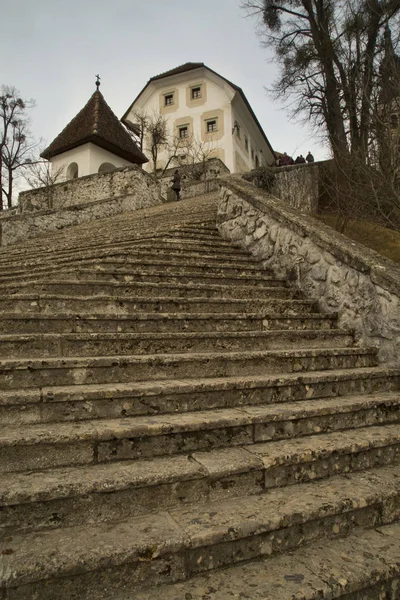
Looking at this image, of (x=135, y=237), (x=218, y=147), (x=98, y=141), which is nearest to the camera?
(x=135, y=237)

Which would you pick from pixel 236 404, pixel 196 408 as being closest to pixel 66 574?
pixel 196 408

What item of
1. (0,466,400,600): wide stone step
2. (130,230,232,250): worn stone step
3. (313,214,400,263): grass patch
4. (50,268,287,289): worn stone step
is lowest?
(0,466,400,600): wide stone step

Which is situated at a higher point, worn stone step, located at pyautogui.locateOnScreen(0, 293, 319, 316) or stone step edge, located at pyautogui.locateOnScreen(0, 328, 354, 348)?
worn stone step, located at pyautogui.locateOnScreen(0, 293, 319, 316)

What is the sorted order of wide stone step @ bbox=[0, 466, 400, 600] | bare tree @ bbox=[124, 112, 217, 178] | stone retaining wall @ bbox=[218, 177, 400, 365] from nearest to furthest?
wide stone step @ bbox=[0, 466, 400, 600], stone retaining wall @ bbox=[218, 177, 400, 365], bare tree @ bbox=[124, 112, 217, 178]

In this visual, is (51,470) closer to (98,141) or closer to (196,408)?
(196,408)

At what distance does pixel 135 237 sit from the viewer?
605cm

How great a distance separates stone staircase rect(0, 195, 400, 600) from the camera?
66.2 inches

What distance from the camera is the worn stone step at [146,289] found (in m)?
3.86

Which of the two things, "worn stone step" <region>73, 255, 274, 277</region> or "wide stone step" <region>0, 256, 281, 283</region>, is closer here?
"wide stone step" <region>0, 256, 281, 283</region>

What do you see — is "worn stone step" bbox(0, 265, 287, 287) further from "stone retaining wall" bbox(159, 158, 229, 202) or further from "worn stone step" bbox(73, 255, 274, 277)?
"stone retaining wall" bbox(159, 158, 229, 202)

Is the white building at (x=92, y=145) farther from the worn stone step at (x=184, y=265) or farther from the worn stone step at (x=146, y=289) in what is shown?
the worn stone step at (x=146, y=289)

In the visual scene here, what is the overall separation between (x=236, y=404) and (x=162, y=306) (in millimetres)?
1433

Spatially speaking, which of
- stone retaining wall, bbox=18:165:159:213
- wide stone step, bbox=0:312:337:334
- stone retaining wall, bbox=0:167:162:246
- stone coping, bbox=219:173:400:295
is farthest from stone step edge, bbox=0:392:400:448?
stone retaining wall, bbox=18:165:159:213

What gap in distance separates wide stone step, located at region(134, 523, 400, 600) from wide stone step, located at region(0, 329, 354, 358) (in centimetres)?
174
